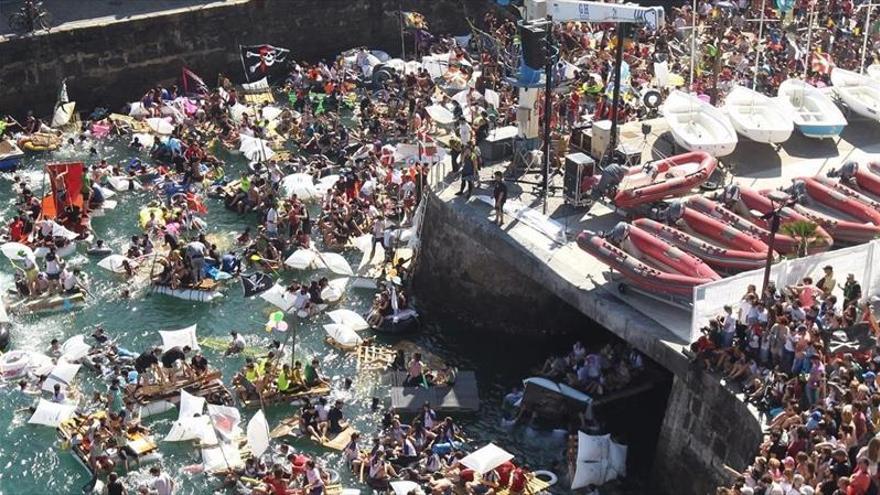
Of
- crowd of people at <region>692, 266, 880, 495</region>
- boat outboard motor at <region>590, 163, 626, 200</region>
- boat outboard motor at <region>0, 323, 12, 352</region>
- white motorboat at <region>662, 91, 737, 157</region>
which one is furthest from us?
white motorboat at <region>662, 91, 737, 157</region>

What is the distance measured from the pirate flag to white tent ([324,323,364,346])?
11.0ft

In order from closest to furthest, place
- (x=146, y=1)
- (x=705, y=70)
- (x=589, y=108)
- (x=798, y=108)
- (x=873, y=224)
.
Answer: (x=873, y=224) < (x=798, y=108) < (x=589, y=108) < (x=705, y=70) < (x=146, y=1)

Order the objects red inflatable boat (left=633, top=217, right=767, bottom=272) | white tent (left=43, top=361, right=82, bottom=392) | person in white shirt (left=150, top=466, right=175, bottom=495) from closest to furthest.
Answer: person in white shirt (left=150, top=466, right=175, bottom=495) < red inflatable boat (left=633, top=217, right=767, bottom=272) < white tent (left=43, top=361, right=82, bottom=392)

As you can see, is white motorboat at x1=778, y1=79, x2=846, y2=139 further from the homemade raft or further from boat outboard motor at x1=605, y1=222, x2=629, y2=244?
the homemade raft

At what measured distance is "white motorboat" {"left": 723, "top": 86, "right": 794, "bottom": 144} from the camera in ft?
123

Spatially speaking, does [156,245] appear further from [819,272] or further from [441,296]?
[819,272]

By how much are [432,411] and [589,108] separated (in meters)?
18.2

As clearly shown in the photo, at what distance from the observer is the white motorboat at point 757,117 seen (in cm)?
3759

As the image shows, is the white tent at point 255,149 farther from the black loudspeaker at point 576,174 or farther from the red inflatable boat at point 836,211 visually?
the red inflatable boat at point 836,211

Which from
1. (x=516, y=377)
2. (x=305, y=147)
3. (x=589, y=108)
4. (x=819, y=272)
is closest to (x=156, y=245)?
(x=305, y=147)

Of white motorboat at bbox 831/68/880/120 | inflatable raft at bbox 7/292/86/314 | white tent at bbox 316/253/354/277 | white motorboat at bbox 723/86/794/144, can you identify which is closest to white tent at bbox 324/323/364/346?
white tent at bbox 316/253/354/277

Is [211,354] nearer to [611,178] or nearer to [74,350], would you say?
[74,350]

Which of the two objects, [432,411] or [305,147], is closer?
[432,411]

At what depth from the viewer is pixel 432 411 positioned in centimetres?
3044
